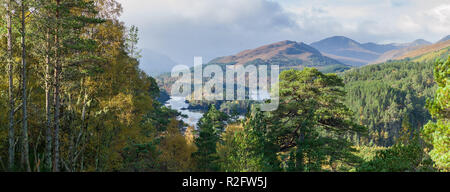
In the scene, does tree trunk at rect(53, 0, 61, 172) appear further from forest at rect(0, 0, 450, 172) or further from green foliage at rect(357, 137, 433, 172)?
green foliage at rect(357, 137, 433, 172)

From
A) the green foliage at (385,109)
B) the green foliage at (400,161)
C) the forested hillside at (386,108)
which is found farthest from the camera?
the forested hillside at (386,108)

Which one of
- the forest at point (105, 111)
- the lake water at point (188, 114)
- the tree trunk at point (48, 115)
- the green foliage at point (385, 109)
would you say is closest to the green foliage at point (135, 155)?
the forest at point (105, 111)

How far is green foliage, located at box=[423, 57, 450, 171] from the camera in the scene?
900 cm

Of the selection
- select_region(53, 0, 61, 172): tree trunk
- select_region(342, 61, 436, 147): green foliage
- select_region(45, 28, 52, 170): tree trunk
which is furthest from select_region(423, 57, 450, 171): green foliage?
select_region(342, 61, 436, 147): green foliage

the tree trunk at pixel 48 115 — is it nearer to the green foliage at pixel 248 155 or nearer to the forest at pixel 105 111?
the forest at pixel 105 111

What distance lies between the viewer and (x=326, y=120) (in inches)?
743

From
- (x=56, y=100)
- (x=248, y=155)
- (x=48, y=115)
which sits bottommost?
(x=248, y=155)

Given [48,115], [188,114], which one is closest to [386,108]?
[188,114]

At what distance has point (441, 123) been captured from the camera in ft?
31.3

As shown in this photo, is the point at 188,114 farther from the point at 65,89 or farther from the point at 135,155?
the point at 65,89

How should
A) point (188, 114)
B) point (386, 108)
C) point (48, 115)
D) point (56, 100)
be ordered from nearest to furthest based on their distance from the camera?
point (48, 115) < point (56, 100) < point (386, 108) < point (188, 114)

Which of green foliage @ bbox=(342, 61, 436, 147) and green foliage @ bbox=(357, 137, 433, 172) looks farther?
green foliage @ bbox=(342, 61, 436, 147)

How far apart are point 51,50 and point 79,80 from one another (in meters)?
2.07

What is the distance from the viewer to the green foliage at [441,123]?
9000 mm
